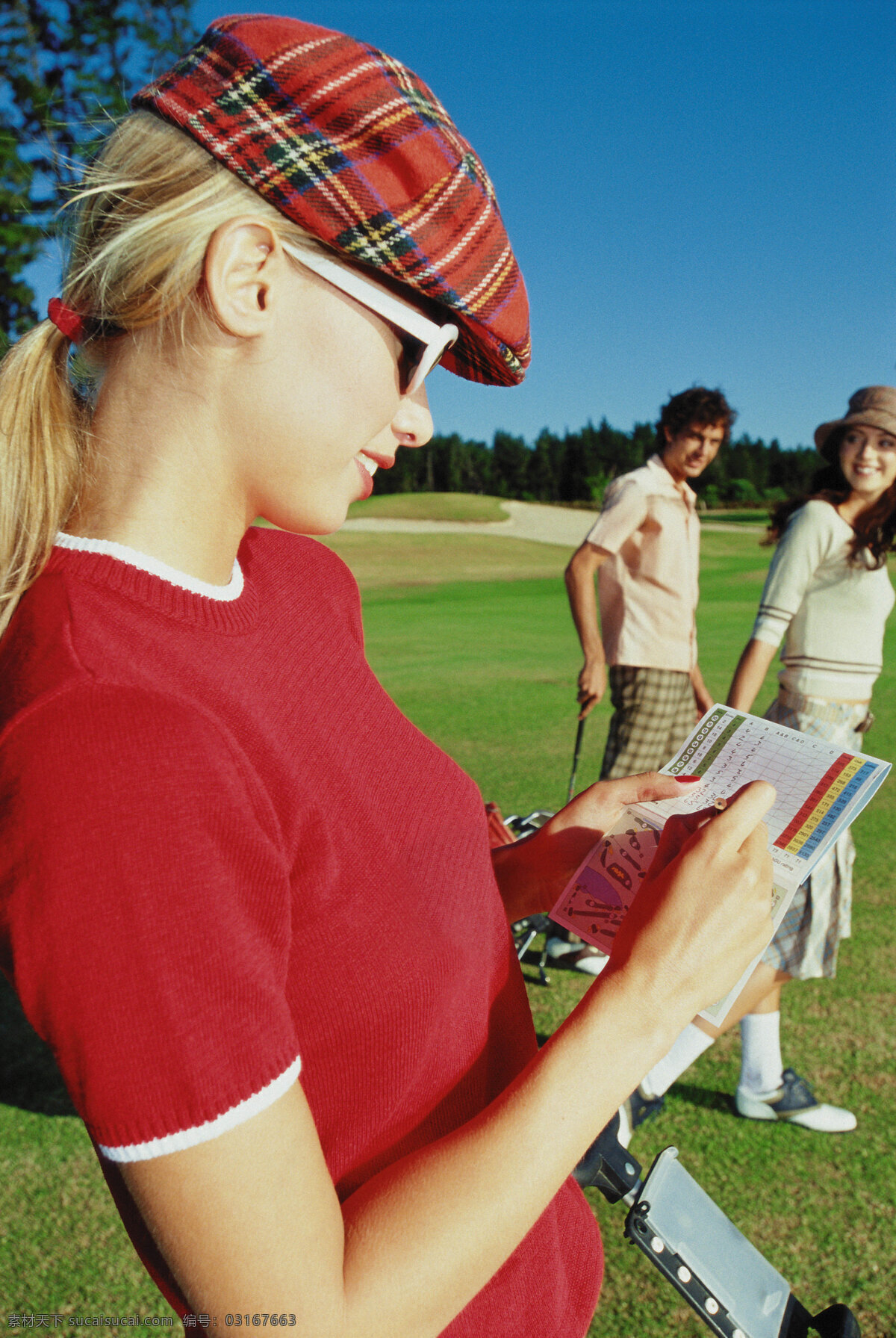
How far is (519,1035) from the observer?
1228 mm

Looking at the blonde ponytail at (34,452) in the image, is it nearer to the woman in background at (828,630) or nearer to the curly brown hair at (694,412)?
the woman in background at (828,630)

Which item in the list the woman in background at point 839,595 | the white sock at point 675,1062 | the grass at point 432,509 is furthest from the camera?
the grass at point 432,509

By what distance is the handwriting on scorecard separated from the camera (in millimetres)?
1388

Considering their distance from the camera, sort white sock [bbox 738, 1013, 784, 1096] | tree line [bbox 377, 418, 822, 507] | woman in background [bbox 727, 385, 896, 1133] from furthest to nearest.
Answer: tree line [bbox 377, 418, 822, 507] → woman in background [bbox 727, 385, 896, 1133] → white sock [bbox 738, 1013, 784, 1096]

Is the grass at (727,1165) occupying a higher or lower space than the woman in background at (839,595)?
lower

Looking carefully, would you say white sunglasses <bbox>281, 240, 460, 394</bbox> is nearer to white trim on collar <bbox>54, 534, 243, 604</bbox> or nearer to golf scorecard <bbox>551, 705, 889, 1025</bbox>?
white trim on collar <bbox>54, 534, 243, 604</bbox>

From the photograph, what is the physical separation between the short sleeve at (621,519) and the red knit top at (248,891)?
371 cm

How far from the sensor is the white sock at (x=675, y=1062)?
113 inches

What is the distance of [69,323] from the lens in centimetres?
102

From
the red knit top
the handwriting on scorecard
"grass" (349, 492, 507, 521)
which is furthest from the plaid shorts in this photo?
"grass" (349, 492, 507, 521)

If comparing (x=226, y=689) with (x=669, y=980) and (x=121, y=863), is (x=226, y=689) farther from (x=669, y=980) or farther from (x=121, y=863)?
(x=669, y=980)

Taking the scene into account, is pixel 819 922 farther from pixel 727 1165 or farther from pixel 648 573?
pixel 648 573

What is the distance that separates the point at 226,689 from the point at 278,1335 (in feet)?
1.84

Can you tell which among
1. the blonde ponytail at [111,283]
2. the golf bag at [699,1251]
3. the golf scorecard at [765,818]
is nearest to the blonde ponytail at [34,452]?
the blonde ponytail at [111,283]
